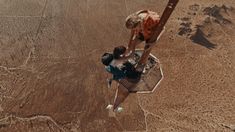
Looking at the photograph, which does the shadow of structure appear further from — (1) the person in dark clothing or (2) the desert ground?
(1) the person in dark clothing

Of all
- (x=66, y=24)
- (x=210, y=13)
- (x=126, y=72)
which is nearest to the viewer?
(x=126, y=72)

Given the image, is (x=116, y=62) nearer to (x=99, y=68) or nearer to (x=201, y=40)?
(x=99, y=68)

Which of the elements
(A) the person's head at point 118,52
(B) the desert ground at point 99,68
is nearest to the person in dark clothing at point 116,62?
(A) the person's head at point 118,52

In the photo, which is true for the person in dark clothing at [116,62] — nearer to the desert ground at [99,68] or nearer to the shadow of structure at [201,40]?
the desert ground at [99,68]

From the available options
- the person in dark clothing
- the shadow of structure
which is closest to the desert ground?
the shadow of structure

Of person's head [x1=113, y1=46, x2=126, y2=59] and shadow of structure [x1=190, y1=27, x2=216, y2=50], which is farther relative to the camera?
shadow of structure [x1=190, y1=27, x2=216, y2=50]

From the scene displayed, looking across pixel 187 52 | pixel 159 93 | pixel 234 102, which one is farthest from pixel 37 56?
pixel 234 102

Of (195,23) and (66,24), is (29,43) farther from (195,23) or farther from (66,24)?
(195,23)
